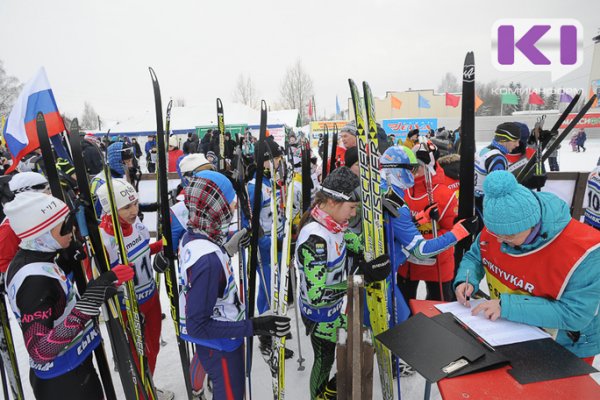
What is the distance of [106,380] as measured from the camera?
2121mm

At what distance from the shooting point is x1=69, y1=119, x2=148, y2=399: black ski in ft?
5.95

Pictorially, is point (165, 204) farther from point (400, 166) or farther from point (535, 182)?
point (535, 182)

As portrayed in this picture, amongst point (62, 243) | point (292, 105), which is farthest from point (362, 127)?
point (292, 105)

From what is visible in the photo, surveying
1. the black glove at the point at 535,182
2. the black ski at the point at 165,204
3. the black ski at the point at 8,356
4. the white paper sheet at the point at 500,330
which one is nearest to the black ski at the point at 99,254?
the black ski at the point at 165,204

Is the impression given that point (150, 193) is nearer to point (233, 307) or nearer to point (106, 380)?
point (106, 380)

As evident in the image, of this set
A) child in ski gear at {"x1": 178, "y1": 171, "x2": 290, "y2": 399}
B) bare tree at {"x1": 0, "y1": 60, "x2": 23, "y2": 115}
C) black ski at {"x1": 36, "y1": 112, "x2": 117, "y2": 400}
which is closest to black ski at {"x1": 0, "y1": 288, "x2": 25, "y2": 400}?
black ski at {"x1": 36, "y1": 112, "x2": 117, "y2": 400}

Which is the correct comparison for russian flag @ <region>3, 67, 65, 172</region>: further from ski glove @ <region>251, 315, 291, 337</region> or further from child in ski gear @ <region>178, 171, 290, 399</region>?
ski glove @ <region>251, 315, 291, 337</region>

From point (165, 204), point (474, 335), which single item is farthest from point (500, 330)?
point (165, 204)

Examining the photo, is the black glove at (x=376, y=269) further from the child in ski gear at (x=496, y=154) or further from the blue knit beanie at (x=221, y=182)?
the child in ski gear at (x=496, y=154)

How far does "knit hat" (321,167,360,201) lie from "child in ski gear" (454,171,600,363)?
27.1 inches

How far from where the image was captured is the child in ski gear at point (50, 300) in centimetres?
158

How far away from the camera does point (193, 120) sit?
23.2 m

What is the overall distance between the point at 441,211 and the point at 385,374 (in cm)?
149

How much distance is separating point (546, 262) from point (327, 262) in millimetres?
1066
